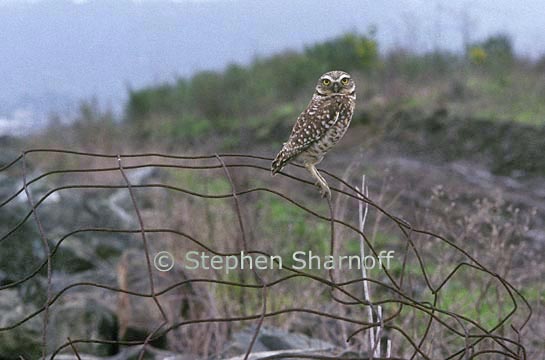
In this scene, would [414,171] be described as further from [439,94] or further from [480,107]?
[439,94]

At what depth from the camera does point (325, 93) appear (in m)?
2.43

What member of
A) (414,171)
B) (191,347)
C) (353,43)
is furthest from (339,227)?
(353,43)

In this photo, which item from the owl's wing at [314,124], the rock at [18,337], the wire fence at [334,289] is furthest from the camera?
the rock at [18,337]

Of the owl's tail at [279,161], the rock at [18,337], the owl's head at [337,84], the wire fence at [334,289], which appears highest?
the owl's head at [337,84]

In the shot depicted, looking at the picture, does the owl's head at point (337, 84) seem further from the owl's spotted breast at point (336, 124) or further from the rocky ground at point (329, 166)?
the rocky ground at point (329, 166)

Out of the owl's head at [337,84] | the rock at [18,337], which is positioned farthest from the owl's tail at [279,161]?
the rock at [18,337]

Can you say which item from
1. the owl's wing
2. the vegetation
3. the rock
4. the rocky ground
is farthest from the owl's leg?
the vegetation

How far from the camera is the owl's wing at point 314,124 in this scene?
7.87 feet

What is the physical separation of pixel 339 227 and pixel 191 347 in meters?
1.12

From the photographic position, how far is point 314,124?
2.40 metres

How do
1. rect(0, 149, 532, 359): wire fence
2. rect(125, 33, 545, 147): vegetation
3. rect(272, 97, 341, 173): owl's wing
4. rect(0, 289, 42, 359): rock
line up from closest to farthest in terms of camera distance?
rect(0, 149, 532, 359): wire fence → rect(272, 97, 341, 173): owl's wing → rect(0, 289, 42, 359): rock → rect(125, 33, 545, 147): vegetation

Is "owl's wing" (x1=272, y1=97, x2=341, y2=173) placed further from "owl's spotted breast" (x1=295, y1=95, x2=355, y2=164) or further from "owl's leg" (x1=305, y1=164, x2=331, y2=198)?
"owl's leg" (x1=305, y1=164, x2=331, y2=198)

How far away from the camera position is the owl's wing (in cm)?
240

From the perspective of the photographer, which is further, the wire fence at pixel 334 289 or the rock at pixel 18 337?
the rock at pixel 18 337
